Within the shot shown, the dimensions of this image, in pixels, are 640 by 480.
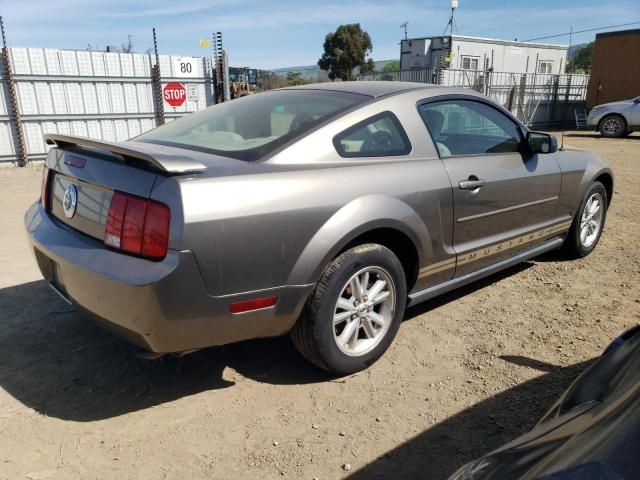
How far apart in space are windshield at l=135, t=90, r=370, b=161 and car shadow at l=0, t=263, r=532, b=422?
1.19 metres

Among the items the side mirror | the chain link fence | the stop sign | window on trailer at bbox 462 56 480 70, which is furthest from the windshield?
window on trailer at bbox 462 56 480 70

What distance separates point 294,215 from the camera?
247cm

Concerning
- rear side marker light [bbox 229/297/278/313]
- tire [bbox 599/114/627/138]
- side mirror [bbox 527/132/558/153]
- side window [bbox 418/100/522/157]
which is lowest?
tire [bbox 599/114/627/138]

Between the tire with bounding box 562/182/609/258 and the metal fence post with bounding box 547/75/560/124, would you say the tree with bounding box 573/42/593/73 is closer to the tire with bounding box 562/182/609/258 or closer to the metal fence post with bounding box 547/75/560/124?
the metal fence post with bounding box 547/75/560/124

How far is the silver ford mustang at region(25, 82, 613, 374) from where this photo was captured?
7.38 ft

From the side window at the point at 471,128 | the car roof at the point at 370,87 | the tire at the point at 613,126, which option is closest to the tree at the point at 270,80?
the tire at the point at 613,126

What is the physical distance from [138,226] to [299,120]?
1.14 metres

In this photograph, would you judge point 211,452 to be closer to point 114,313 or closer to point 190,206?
point 114,313

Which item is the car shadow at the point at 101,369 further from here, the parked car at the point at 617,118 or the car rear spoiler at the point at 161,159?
the parked car at the point at 617,118

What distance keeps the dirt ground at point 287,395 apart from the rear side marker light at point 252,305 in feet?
1.88

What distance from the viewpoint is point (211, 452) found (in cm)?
234

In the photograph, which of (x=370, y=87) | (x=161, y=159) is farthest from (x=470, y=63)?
(x=161, y=159)

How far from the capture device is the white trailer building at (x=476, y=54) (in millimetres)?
21938

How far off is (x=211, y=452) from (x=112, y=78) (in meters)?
10.8
